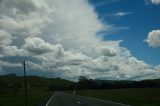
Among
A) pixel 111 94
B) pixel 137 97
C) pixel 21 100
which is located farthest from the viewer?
pixel 111 94

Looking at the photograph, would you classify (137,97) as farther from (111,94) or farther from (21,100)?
(111,94)

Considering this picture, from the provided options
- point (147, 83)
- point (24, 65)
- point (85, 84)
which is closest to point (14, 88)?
point (147, 83)

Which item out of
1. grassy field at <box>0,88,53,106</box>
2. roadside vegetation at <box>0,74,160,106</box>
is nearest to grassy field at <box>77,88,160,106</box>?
roadside vegetation at <box>0,74,160,106</box>

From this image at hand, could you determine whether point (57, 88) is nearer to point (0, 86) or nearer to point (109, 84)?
point (109, 84)

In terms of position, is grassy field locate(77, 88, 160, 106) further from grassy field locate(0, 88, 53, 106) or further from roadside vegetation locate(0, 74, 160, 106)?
grassy field locate(0, 88, 53, 106)

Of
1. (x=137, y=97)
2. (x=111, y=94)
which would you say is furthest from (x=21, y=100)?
(x=111, y=94)

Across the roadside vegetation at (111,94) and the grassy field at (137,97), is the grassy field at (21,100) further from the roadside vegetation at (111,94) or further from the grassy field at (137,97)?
the grassy field at (137,97)

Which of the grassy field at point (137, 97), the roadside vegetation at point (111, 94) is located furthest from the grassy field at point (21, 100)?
the grassy field at point (137, 97)

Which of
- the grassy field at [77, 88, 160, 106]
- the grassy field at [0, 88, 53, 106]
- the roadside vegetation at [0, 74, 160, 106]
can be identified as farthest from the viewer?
the grassy field at [0, 88, 53, 106]

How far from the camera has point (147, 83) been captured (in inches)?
5054

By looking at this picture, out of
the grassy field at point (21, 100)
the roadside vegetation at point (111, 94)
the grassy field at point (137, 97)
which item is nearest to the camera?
the grassy field at point (137, 97)

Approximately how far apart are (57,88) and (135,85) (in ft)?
222

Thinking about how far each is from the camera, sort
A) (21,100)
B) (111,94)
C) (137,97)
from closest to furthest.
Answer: (137,97)
(21,100)
(111,94)

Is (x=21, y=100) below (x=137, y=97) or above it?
below
